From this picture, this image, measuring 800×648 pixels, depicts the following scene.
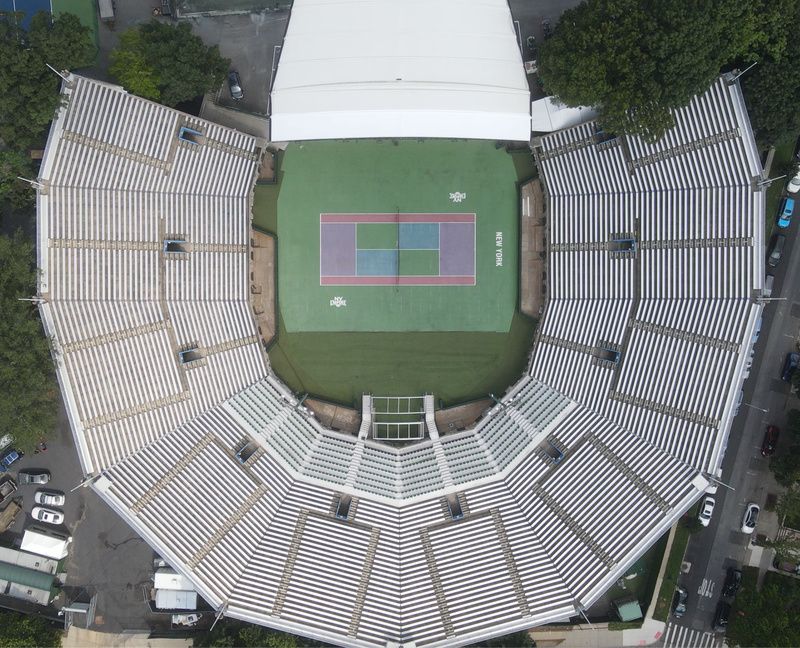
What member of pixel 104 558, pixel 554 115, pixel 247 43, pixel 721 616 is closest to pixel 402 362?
pixel 554 115

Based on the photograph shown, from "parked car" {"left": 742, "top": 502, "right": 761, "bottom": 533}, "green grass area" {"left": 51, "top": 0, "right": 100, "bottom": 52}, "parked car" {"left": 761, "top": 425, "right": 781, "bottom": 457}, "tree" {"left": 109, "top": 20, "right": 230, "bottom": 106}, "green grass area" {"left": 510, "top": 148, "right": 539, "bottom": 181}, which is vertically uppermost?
"green grass area" {"left": 51, "top": 0, "right": 100, "bottom": 52}

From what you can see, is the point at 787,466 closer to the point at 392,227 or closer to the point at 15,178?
the point at 392,227

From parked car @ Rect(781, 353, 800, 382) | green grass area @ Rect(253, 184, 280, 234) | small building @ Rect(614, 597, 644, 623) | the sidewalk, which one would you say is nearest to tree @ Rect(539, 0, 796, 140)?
parked car @ Rect(781, 353, 800, 382)

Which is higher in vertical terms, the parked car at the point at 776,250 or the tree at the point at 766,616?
the parked car at the point at 776,250

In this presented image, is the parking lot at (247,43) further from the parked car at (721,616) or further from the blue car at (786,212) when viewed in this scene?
the parked car at (721,616)

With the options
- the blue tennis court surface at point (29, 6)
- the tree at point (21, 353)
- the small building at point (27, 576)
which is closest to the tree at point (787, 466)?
the tree at point (21, 353)

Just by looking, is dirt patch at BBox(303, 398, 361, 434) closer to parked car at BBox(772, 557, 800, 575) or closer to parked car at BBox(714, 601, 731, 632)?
parked car at BBox(714, 601, 731, 632)
